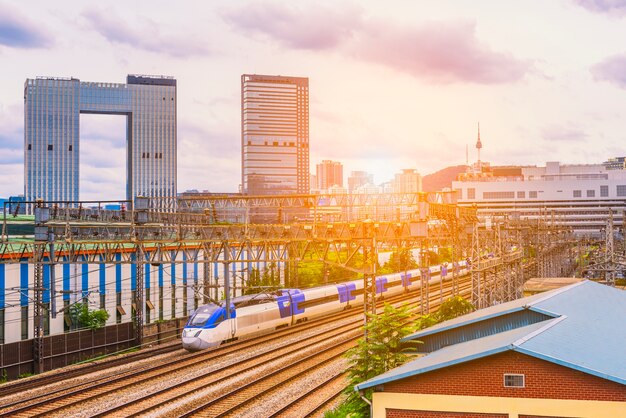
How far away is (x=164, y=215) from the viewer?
36562 mm

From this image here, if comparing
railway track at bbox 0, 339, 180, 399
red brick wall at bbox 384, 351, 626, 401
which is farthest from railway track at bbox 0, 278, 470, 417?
red brick wall at bbox 384, 351, 626, 401

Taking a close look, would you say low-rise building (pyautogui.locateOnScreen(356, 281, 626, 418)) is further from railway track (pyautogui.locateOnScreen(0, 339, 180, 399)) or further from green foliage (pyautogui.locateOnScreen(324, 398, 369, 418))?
railway track (pyautogui.locateOnScreen(0, 339, 180, 399))

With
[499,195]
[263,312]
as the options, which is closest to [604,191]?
[499,195]

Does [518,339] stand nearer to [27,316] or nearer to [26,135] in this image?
[27,316]

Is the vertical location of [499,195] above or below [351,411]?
above

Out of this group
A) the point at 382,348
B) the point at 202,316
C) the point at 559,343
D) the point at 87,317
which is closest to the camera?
the point at 559,343

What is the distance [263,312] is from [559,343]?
2568 centimetres

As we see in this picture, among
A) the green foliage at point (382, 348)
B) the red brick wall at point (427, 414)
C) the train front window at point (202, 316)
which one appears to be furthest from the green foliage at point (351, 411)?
the train front window at point (202, 316)

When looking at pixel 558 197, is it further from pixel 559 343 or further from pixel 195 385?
pixel 559 343

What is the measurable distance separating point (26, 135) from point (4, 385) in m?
169

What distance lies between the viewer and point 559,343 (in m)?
16.6

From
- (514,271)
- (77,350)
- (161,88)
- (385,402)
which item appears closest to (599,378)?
(385,402)

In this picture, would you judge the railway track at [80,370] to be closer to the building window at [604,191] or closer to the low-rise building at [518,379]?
the low-rise building at [518,379]

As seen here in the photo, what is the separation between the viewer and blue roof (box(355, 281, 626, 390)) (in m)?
15.4
